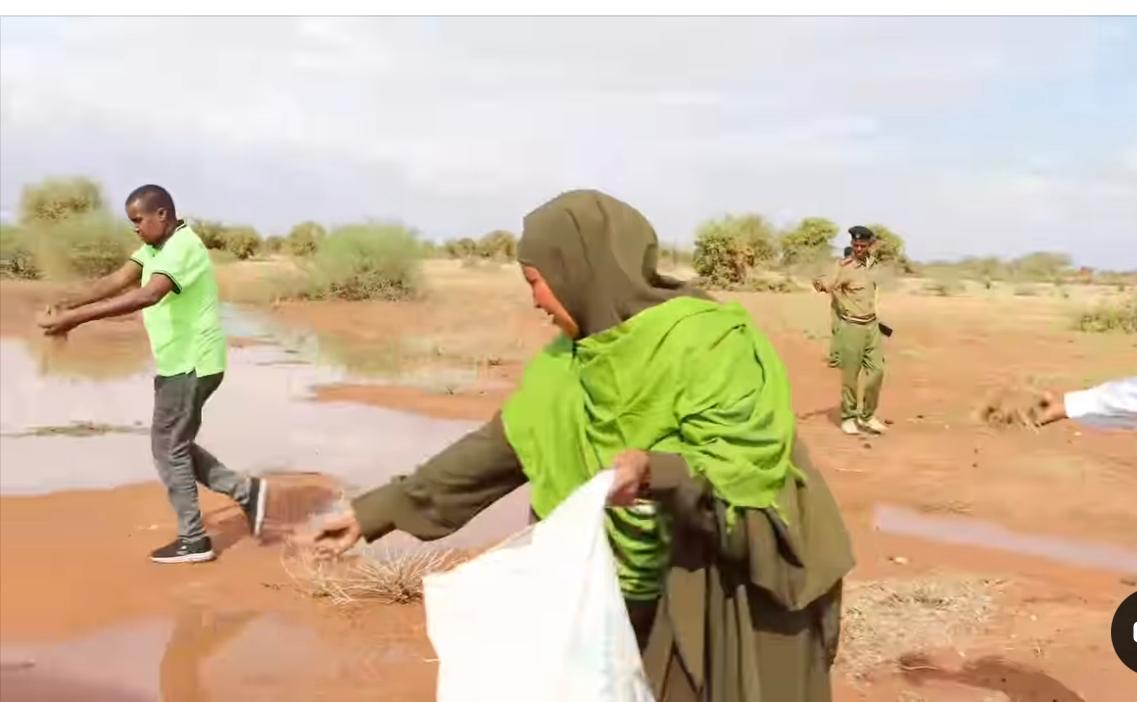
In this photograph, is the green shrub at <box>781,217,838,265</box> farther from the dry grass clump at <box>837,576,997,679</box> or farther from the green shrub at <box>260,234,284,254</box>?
the dry grass clump at <box>837,576,997,679</box>

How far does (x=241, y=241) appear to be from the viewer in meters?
41.9

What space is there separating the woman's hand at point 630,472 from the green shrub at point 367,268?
81.7ft

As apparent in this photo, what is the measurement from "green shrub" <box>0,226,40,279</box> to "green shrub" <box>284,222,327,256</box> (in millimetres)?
6807

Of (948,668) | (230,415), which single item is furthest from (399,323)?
(948,668)

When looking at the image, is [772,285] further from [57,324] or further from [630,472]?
[630,472]

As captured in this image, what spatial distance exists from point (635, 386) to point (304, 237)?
125 ft

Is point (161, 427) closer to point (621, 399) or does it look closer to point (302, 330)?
A: point (621, 399)

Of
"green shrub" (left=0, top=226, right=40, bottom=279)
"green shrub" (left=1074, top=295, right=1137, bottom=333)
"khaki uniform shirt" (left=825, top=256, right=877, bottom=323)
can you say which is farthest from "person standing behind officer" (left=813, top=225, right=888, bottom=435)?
"green shrub" (left=0, top=226, right=40, bottom=279)

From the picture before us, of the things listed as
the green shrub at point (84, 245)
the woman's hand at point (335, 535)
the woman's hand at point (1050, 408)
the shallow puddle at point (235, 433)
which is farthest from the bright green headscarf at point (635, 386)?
the green shrub at point (84, 245)

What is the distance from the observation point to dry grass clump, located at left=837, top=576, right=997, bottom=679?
16.5 feet

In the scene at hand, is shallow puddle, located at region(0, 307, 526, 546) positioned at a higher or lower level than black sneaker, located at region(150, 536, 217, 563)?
lower

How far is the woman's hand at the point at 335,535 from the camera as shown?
2789 millimetres

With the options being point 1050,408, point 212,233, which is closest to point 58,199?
point 212,233

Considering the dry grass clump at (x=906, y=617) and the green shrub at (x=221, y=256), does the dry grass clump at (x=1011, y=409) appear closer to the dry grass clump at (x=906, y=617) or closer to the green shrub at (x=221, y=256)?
the dry grass clump at (x=906, y=617)
